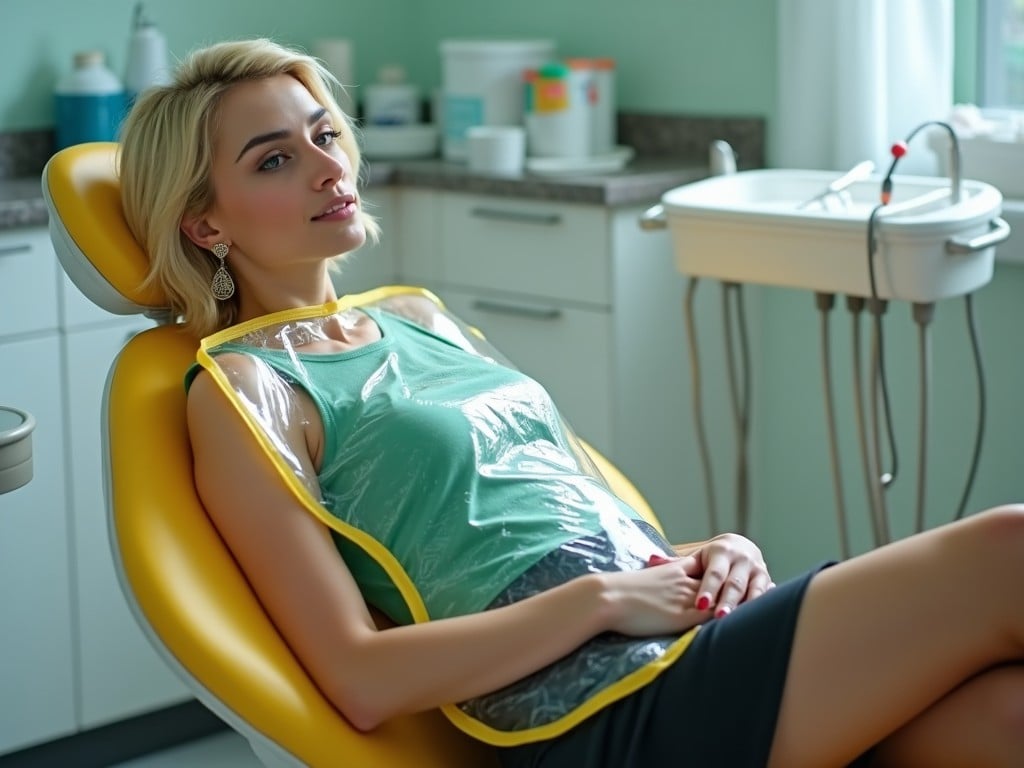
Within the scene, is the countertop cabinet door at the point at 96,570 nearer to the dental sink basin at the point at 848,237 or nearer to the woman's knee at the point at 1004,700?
the dental sink basin at the point at 848,237

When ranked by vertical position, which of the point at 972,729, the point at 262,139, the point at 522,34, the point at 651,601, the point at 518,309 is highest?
the point at 522,34

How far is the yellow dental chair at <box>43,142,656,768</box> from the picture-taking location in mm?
1442

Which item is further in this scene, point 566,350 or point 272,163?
point 566,350

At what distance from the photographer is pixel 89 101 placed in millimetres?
2928

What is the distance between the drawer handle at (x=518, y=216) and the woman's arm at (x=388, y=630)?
1.34 metres

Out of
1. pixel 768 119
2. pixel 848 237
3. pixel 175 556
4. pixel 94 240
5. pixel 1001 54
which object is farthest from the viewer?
pixel 768 119

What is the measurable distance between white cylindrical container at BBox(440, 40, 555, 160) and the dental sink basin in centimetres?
72

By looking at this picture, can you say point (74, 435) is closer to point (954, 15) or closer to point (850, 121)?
point (850, 121)

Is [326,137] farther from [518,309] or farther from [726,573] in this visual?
[518,309]

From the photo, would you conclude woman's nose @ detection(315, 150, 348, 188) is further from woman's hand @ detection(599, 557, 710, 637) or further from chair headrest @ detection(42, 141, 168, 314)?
woman's hand @ detection(599, 557, 710, 637)

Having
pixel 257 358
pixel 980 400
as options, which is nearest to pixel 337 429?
pixel 257 358

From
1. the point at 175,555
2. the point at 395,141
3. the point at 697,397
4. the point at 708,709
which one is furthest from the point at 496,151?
the point at 708,709

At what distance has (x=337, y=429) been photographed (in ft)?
5.52

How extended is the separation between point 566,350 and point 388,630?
55.6 inches
